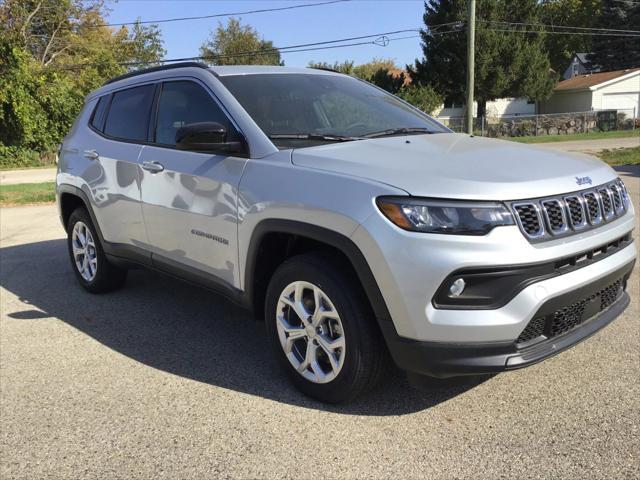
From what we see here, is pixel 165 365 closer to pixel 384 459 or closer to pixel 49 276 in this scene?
pixel 384 459

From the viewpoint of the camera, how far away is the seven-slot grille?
2.66m

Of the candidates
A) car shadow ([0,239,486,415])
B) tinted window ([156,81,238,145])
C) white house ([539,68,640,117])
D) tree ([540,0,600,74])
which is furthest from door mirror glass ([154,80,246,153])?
tree ([540,0,600,74])

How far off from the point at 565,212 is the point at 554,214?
81mm

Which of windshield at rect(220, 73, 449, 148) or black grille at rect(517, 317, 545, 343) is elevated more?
windshield at rect(220, 73, 449, 148)

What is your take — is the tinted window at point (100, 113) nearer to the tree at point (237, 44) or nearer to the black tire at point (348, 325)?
the black tire at point (348, 325)

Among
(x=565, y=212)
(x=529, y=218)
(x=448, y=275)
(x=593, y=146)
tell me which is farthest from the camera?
(x=593, y=146)

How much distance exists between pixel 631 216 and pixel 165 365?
9.99 ft

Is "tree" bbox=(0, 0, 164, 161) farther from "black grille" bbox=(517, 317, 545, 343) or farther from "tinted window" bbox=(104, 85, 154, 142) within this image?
"black grille" bbox=(517, 317, 545, 343)

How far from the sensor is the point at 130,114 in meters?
4.74

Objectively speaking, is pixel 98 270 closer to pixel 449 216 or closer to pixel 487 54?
pixel 449 216

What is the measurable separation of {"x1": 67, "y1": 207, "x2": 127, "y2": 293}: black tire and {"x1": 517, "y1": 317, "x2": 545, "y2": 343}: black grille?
12.0 ft

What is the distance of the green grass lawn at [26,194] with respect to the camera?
12.5 metres

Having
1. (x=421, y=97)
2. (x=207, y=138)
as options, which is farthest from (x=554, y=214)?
(x=421, y=97)

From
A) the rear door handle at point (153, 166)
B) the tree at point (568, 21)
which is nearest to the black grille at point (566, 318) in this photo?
the rear door handle at point (153, 166)
